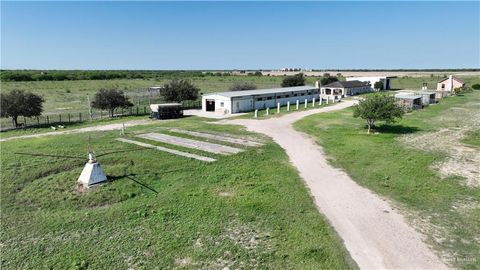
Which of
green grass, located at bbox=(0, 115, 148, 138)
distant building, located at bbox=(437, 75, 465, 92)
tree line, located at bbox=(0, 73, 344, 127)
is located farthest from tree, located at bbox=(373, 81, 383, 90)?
green grass, located at bbox=(0, 115, 148, 138)

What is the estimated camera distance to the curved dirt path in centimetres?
844

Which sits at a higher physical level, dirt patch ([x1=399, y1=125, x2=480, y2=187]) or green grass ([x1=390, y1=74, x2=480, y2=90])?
green grass ([x1=390, y1=74, x2=480, y2=90])

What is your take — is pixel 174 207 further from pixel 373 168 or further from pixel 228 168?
pixel 373 168

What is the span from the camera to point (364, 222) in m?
10.4

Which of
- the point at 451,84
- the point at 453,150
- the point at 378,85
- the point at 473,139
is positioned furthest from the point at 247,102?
the point at 451,84

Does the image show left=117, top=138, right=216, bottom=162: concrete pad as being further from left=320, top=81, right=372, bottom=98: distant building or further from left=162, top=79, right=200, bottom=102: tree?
left=320, top=81, right=372, bottom=98: distant building

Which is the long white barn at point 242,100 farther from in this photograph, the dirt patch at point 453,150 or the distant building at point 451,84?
the distant building at point 451,84

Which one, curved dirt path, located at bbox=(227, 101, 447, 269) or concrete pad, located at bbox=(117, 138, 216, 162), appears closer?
curved dirt path, located at bbox=(227, 101, 447, 269)

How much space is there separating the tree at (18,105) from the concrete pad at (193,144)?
1131 cm

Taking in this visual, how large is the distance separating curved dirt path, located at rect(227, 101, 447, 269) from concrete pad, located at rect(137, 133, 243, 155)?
403cm

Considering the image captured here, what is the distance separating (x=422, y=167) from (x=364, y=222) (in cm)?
738

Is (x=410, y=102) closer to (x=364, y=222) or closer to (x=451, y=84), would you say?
(x=451, y=84)

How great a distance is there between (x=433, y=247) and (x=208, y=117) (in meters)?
26.1

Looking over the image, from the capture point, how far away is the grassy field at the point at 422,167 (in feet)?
31.9
